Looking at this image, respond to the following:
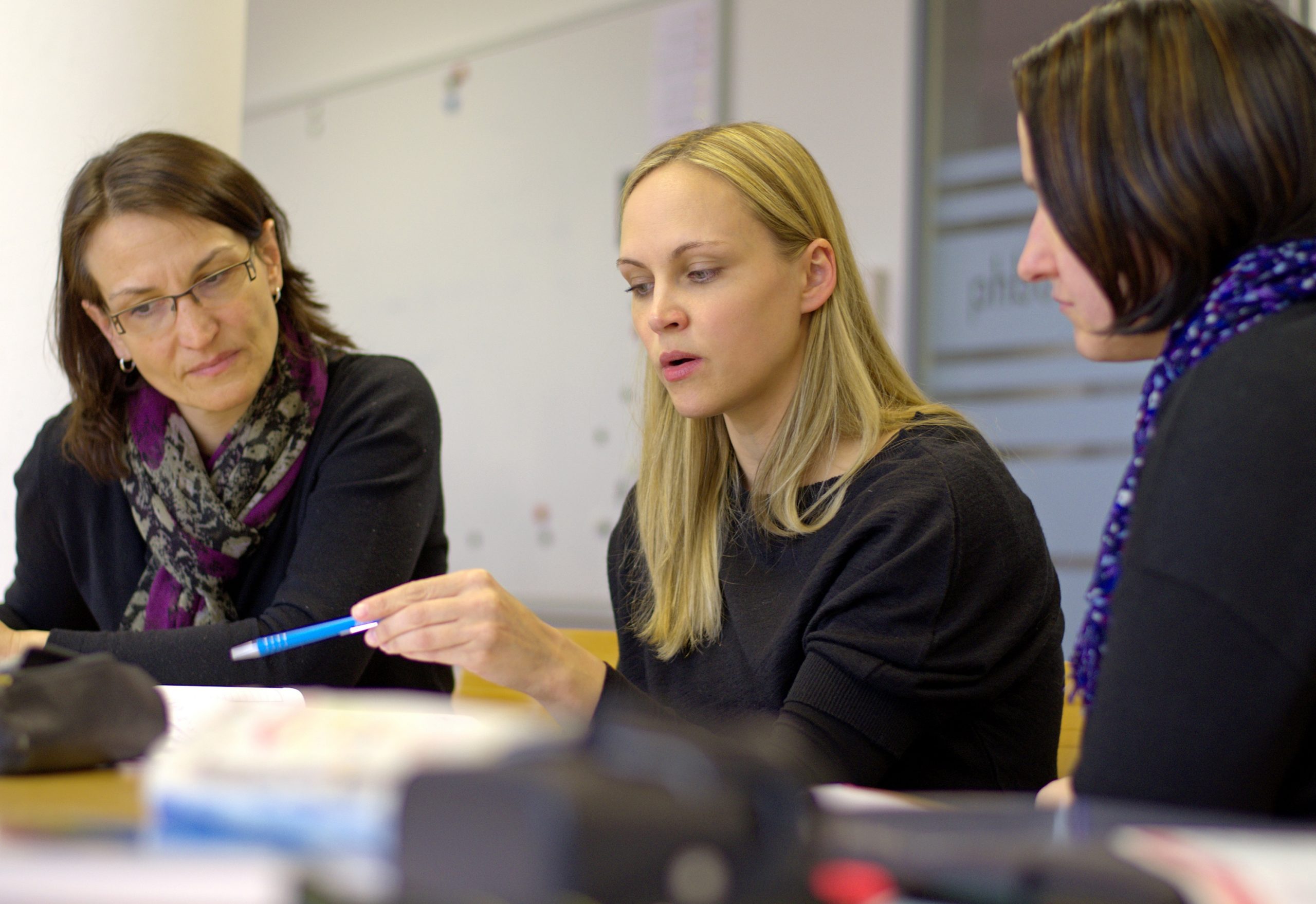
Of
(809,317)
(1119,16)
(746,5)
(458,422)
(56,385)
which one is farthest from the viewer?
(458,422)

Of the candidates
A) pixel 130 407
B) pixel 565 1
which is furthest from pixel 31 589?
pixel 565 1

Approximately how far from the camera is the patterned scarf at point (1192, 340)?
0.81m

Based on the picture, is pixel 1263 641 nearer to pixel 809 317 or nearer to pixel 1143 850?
pixel 1143 850

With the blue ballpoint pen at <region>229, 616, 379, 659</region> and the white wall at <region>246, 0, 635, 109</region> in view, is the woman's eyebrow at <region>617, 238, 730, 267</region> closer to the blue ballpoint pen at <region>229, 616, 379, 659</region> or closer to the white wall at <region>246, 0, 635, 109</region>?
the blue ballpoint pen at <region>229, 616, 379, 659</region>

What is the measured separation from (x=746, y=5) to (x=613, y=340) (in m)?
1.02

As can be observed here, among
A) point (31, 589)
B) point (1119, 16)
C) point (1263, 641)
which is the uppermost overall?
point (1119, 16)

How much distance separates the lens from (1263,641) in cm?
70

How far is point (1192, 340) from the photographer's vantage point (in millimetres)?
846

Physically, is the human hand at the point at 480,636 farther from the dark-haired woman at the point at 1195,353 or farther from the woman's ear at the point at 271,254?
the woman's ear at the point at 271,254

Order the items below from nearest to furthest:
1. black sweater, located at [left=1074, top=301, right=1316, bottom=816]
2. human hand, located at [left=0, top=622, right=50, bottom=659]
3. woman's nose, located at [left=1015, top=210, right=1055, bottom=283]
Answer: black sweater, located at [left=1074, top=301, right=1316, bottom=816]
woman's nose, located at [left=1015, top=210, right=1055, bottom=283]
human hand, located at [left=0, top=622, right=50, bottom=659]

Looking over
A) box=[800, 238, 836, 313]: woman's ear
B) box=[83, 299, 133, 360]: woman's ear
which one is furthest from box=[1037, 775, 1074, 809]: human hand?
box=[83, 299, 133, 360]: woman's ear

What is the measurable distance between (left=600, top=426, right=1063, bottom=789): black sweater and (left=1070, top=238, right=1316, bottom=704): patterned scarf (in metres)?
0.23

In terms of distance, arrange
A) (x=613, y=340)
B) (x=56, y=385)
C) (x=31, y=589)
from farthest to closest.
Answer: (x=613, y=340)
(x=56, y=385)
(x=31, y=589)

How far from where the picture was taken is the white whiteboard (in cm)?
368
